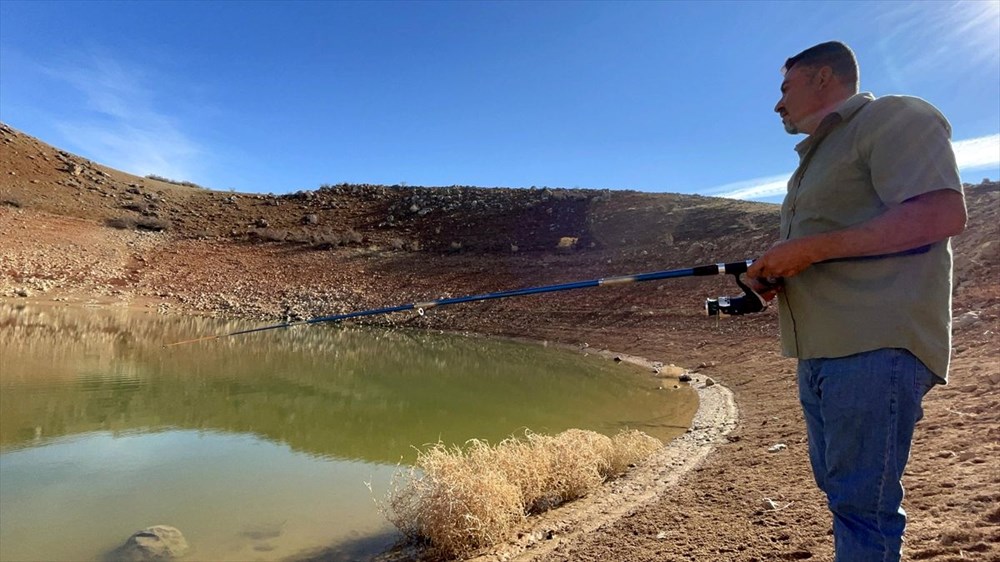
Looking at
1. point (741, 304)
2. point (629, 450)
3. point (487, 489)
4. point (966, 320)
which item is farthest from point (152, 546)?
point (966, 320)

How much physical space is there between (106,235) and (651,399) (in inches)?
1282

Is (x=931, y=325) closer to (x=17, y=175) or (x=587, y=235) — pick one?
(x=587, y=235)

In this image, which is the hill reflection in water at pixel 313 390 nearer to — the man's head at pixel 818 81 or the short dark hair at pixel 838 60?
the man's head at pixel 818 81

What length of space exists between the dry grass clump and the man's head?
3.78m

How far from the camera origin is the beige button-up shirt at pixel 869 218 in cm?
171

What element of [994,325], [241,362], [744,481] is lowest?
[241,362]

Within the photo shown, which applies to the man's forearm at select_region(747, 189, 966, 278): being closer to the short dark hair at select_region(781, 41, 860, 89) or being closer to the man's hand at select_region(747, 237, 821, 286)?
the man's hand at select_region(747, 237, 821, 286)

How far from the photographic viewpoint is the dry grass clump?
4777mm

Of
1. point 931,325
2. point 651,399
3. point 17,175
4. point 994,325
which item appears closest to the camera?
point 931,325

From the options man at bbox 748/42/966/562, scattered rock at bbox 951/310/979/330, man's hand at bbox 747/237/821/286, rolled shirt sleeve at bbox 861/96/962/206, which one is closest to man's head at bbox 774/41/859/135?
man at bbox 748/42/966/562

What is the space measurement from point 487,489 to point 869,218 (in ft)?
12.7

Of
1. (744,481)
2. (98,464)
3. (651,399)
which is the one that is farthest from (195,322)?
(744,481)

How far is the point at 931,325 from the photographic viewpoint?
1.70m

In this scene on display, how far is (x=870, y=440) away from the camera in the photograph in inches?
69.1
